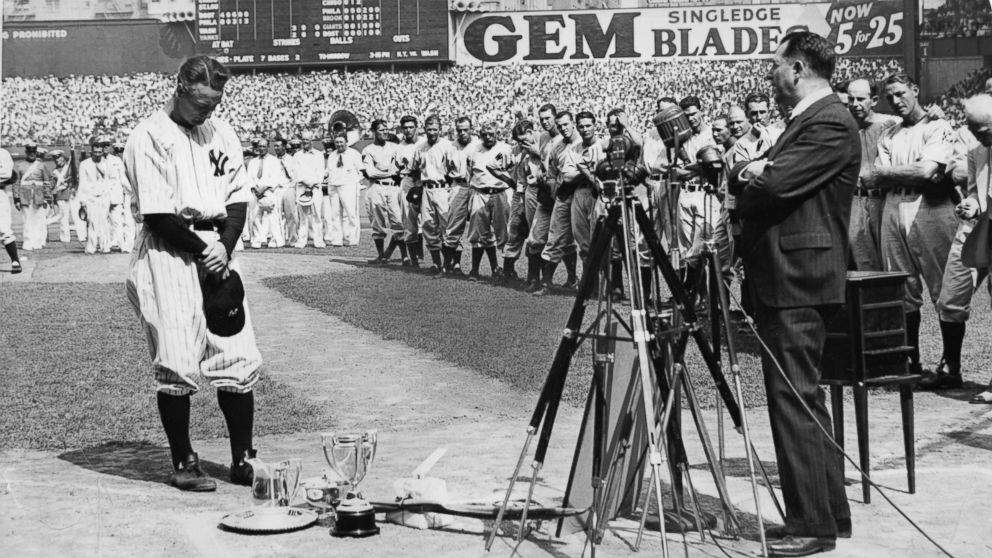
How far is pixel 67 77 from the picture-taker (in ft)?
185

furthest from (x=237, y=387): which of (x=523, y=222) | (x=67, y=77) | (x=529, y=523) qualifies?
(x=67, y=77)

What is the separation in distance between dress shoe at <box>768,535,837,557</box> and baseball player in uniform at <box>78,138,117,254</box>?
838 inches

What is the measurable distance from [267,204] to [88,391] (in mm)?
17250

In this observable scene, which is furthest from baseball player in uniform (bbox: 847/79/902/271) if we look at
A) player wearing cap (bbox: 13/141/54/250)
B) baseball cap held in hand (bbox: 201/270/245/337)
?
player wearing cap (bbox: 13/141/54/250)

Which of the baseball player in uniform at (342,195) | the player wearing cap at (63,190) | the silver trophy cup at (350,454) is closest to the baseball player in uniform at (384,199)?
the baseball player in uniform at (342,195)

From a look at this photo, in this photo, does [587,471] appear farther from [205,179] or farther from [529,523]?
[205,179]

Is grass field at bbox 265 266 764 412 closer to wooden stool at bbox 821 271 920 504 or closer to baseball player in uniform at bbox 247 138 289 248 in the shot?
wooden stool at bbox 821 271 920 504

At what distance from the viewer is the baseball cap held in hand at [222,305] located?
6.09 m

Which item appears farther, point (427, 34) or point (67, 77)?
point (67, 77)

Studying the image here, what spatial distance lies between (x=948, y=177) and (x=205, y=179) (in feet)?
18.2

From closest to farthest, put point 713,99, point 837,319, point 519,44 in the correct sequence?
point 837,319 < point 713,99 < point 519,44

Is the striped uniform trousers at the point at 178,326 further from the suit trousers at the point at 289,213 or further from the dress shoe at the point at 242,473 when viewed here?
the suit trousers at the point at 289,213

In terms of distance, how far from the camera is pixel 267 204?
26.2m

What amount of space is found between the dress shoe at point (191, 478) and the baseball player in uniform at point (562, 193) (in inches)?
363
